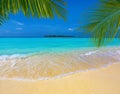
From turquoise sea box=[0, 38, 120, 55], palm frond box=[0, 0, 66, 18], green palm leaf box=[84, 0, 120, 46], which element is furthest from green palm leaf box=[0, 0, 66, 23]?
turquoise sea box=[0, 38, 120, 55]

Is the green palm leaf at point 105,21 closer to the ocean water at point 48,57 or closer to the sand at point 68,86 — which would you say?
the ocean water at point 48,57

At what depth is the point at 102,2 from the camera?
2.52ft

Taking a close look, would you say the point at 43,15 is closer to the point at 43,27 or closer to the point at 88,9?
the point at 88,9

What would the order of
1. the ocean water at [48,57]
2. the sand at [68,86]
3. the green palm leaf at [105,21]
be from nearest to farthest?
the green palm leaf at [105,21] < the sand at [68,86] < the ocean water at [48,57]

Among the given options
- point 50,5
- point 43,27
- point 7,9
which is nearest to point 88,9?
point 50,5

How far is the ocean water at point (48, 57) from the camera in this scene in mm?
2926

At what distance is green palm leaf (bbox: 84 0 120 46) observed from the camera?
0.73 m

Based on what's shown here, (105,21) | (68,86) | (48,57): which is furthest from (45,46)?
(105,21)

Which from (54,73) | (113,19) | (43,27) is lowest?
(54,73)

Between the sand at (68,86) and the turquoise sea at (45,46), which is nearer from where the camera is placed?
the sand at (68,86)

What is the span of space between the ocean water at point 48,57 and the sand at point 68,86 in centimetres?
33

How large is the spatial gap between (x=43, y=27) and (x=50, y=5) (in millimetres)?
2210

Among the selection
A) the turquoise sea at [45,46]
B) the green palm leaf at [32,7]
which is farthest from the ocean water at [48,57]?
the green palm leaf at [32,7]

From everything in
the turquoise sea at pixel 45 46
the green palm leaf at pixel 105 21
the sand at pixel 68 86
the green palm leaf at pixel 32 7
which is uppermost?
the green palm leaf at pixel 32 7
